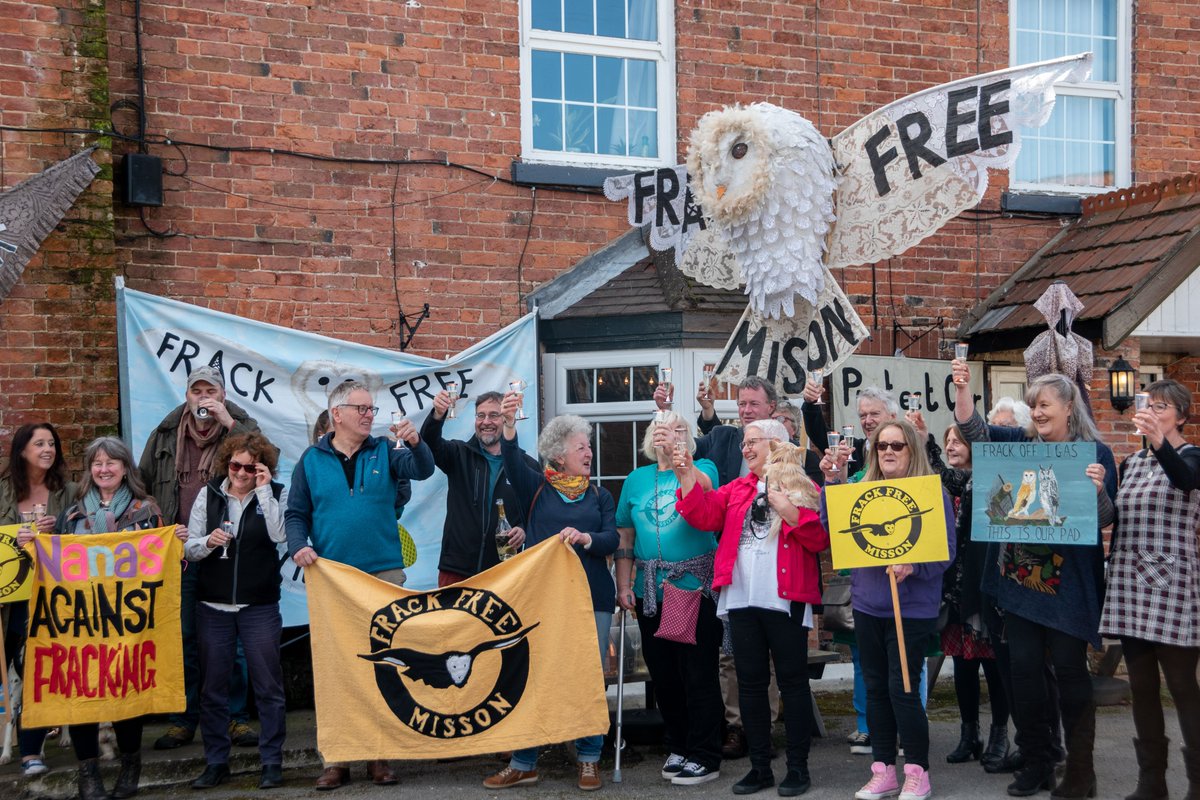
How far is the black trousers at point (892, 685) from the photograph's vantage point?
18.4ft

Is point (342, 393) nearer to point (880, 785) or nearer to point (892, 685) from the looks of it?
point (892, 685)

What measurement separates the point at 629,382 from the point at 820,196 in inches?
86.4

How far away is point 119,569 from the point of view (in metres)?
6.07

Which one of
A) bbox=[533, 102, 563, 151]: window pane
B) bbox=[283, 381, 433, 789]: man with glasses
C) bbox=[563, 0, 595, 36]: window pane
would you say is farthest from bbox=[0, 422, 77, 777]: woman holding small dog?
bbox=[563, 0, 595, 36]: window pane

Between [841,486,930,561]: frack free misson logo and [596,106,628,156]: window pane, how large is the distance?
418 cm

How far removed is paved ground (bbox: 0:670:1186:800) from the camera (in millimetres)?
5961

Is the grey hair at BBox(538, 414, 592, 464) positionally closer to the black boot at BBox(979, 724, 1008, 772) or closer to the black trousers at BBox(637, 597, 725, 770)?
the black trousers at BBox(637, 597, 725, 770)

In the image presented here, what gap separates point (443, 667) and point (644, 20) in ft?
16.8

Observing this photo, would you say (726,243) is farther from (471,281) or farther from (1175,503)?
(1175,503)

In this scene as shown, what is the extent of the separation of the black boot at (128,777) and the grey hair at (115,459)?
3.94 ft

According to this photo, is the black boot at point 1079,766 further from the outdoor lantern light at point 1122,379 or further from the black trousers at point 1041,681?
the outdoor lantern light at point 1122,379

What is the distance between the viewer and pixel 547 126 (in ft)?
29.4

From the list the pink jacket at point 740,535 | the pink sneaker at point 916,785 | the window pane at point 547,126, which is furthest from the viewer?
the window pane at point 547,126

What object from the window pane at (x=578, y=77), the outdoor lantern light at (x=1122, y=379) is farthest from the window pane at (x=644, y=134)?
the outdoor lantern light at (x=1122, y=379)
